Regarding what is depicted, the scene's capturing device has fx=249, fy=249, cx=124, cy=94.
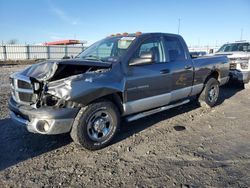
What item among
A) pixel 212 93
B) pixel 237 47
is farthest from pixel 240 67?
pixel 212 93

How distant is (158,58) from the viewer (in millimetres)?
5031

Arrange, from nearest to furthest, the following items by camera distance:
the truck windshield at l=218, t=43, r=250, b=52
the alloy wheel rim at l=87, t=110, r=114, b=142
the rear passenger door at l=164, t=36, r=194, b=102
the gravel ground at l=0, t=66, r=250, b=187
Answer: the gravel ground at l=0, t=66, r=250, b=187 → the alloy wheel rim at l=87, t=110, r=114, b=142 → the rear passenger door at l=164, t=36, r=194, b=102 → the truck windshield at l=218, t=43, r=250, b=52

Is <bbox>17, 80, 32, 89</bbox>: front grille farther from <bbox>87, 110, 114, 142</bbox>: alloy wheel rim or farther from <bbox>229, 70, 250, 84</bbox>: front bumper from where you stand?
<bbox>229, 70, 250, 84</bbox>: front bumper

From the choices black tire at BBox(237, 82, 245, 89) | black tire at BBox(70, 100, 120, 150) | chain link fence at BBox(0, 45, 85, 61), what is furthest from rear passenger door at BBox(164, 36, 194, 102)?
chain link fence at BBox(0, 45, 85, 61)

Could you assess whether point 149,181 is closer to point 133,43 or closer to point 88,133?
point 88,133

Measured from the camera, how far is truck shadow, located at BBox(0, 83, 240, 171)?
388cm

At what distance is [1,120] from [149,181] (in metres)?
3.84

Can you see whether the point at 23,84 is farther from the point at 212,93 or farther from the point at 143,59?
the point at 212,93

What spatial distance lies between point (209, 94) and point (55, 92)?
14.9 feet

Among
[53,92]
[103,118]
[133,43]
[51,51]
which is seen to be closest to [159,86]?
[133,43]

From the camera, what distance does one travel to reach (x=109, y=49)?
5039mm

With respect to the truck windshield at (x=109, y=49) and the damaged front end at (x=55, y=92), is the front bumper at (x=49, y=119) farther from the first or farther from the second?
the truck windshield at (x=109, y=49)

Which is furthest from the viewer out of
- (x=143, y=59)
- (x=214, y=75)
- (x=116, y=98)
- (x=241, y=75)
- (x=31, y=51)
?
(x=31, y=51)

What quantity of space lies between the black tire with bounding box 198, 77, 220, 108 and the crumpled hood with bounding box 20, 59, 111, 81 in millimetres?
3401
